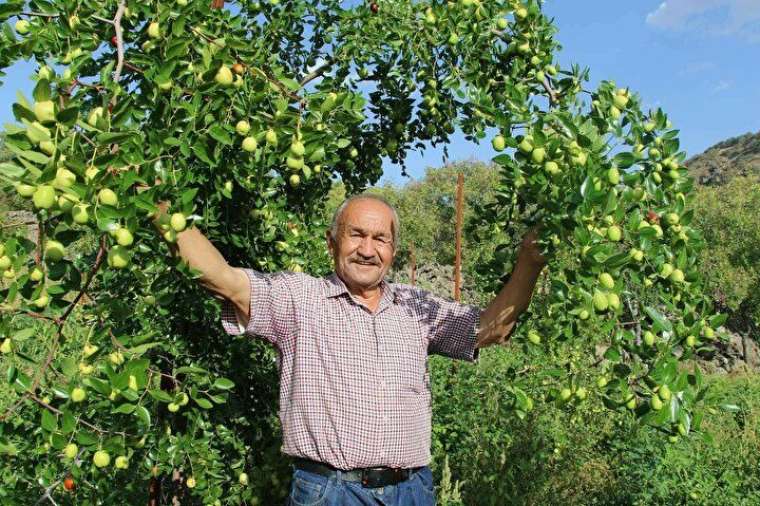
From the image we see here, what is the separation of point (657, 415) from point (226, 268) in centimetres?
132

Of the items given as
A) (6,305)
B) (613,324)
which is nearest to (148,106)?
(6,305)

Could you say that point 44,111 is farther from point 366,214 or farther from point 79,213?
point 366,214

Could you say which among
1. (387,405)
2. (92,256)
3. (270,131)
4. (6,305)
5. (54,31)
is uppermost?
(54,31)

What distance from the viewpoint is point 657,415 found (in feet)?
5.00

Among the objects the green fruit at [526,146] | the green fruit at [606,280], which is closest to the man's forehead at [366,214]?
the green fruit at [526,146]

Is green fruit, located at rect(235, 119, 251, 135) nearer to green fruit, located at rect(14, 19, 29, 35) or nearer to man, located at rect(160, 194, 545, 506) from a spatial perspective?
man, located at rect(160, 194, 545, 506)

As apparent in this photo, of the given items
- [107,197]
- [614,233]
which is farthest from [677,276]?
[107,197]

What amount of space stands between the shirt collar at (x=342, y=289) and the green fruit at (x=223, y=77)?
876mm

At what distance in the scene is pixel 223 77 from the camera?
1742 millimetres

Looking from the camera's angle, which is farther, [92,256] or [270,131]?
[92,256]

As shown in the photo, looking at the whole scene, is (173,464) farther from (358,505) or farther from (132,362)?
(132,362)

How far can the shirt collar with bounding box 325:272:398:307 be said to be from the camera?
2348 millimetres

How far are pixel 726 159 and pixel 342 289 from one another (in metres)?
60.8

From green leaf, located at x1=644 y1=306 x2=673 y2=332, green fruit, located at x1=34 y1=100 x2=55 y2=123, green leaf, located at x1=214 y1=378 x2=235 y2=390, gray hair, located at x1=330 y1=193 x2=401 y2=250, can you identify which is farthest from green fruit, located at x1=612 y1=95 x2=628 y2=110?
green fruit, located at x1=34 y1=100 x2=55 y2=123
